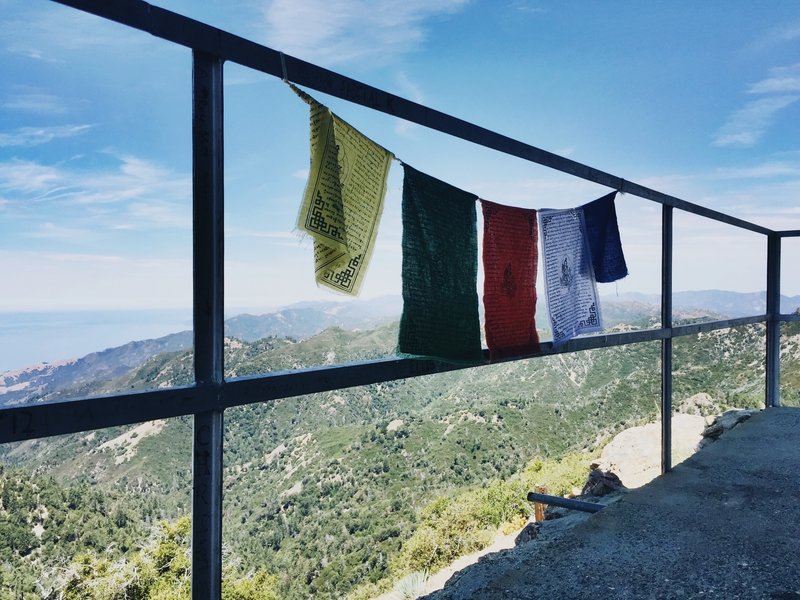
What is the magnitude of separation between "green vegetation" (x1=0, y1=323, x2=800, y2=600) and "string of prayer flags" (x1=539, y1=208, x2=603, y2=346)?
52.3 feet

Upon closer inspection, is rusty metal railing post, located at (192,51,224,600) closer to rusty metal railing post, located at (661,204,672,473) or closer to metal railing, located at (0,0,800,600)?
metal railing, located at (0,0,800,600)

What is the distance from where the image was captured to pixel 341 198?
3.95ft

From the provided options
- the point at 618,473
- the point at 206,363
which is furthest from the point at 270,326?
the point at 206,363

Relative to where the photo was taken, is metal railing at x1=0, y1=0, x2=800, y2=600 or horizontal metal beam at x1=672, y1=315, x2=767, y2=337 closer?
metal railing at x1=0, y1=0, x2=800, y2=600

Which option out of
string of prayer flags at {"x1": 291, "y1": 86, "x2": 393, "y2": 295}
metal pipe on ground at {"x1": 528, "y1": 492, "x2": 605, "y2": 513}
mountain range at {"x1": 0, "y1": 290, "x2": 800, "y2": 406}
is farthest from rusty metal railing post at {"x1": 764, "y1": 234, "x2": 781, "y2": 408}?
string of prayer flags at {"x1": 291, "y1": 86, "x2": 393, "y2": 295}

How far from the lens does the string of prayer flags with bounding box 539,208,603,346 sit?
74.4 inches

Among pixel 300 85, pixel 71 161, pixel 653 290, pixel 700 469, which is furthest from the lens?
pixel 71 161

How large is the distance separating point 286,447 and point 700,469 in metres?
22.8

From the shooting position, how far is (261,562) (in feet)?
72.5

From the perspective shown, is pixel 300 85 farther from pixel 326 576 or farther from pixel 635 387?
pixel 326 576

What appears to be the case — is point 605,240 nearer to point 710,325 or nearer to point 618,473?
Result: point 710,325

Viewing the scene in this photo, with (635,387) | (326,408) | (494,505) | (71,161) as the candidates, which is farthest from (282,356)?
(71,161)

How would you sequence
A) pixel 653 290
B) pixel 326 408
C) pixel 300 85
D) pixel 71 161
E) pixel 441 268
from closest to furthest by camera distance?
pixel 300 85 < pixel 441 268 < pixel 653 290 < pixel 326 408 < pixel 71 161

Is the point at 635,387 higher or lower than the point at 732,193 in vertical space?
lower
